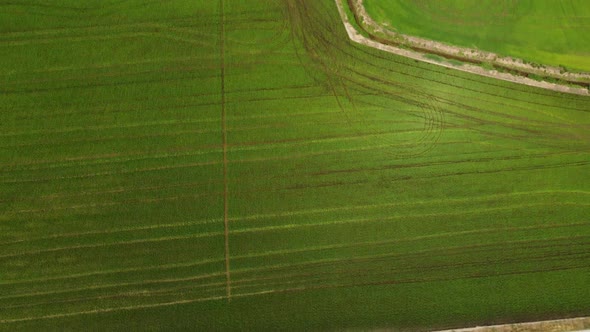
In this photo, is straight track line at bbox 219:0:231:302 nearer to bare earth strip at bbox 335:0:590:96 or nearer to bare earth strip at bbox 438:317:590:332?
bare earth strip at bbox 335:0:590:96

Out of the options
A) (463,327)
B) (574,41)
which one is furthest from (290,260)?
(574,41)

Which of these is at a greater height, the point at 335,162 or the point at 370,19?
the point at 370,19

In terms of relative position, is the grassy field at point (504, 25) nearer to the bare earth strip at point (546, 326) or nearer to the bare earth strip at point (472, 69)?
the bare earth strip at point (472, 69)

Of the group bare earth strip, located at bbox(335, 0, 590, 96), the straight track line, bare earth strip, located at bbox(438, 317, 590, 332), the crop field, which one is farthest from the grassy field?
bare earth strip, located at bbox(438, 317, 590, 332)

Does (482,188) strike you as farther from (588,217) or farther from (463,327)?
(463,327)

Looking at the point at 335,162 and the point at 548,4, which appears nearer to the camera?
the point at 335,162

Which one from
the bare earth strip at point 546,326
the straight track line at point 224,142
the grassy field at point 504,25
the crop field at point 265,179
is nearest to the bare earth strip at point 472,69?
the crop field at point 265,179

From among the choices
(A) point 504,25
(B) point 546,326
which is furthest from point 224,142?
(B) point 546,326
